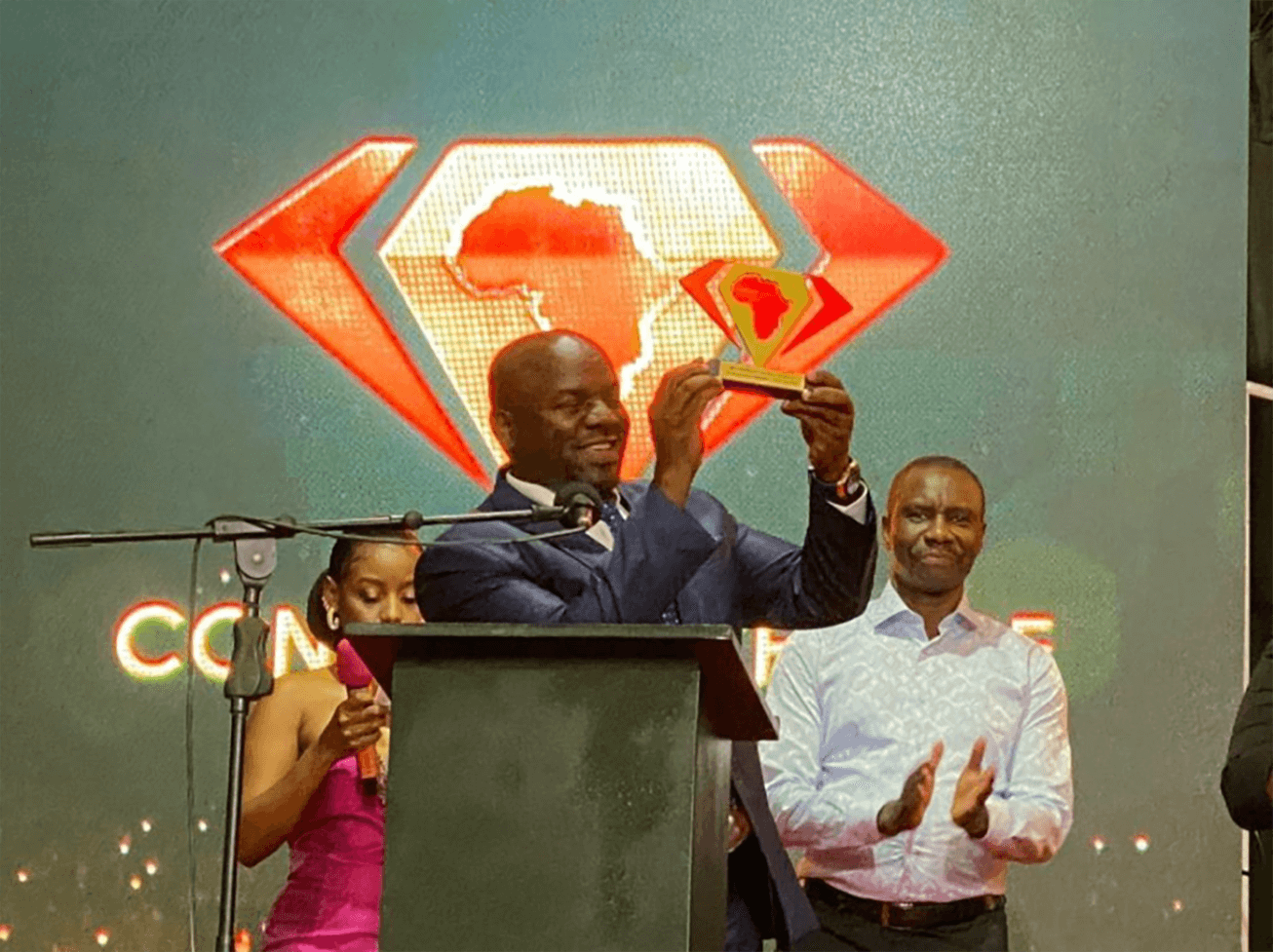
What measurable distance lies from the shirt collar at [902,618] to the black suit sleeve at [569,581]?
43cm

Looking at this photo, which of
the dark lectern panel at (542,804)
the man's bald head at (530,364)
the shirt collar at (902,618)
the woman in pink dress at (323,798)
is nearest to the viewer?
the dark lectern panel at (542,804)

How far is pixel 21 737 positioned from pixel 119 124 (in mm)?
1450

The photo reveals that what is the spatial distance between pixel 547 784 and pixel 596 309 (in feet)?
7.40

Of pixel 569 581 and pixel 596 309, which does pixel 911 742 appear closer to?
pixel 569 581

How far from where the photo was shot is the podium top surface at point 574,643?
2357 mm

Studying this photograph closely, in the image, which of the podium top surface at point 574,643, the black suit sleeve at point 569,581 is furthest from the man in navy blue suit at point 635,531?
the podium top surface at point 574,643

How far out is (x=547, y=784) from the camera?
237 cm

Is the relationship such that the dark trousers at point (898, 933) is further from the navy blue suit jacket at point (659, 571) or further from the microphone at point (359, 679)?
the microphone at point (359, 679)

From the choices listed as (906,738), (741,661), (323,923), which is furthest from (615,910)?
(906,738)

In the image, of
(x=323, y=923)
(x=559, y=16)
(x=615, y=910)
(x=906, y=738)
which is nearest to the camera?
(x=615, y=910)

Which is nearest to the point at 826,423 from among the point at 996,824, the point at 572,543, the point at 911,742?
the point at 572,543

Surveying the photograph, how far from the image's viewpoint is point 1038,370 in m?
4.43

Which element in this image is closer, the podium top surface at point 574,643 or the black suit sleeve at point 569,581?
the podium top surface at point 574,643

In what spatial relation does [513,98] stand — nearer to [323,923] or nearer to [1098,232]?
[1098,232]
